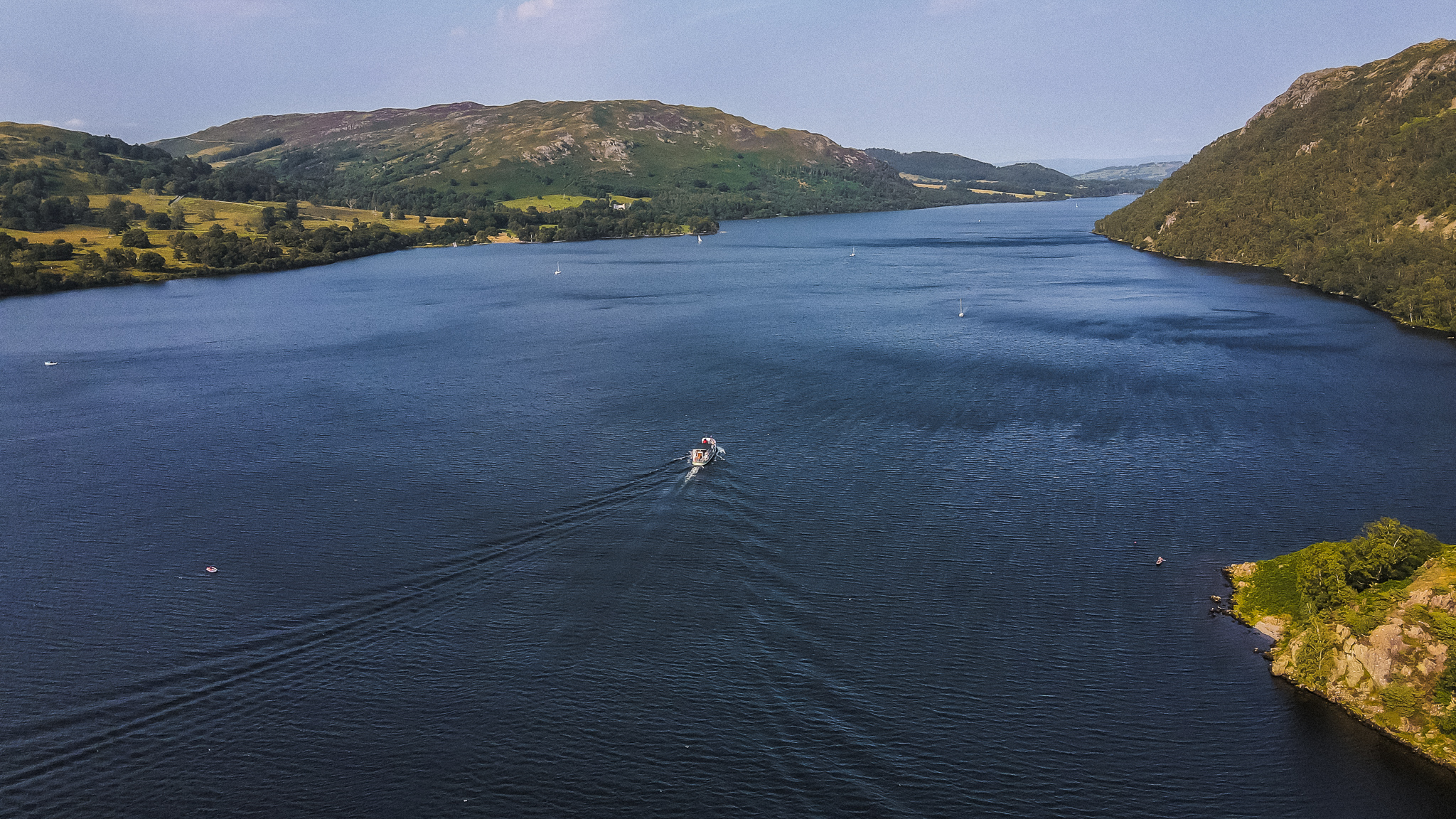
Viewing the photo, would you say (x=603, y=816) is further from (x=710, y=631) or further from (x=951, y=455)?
(x=951, y=455)

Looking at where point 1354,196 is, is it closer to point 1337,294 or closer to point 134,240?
point 1337,294

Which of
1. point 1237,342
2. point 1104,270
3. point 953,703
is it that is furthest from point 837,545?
point 1104,270

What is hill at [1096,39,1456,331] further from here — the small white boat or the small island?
the small white boat

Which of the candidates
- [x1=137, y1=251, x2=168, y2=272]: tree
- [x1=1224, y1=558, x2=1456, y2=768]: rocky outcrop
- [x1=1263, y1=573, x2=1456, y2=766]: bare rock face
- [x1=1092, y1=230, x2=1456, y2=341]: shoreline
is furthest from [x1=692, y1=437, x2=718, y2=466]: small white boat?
[x1=137, y1=251, x2=168, y2=272]: tree

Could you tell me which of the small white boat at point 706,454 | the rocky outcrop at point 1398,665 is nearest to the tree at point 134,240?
the small white boat at point 706,454

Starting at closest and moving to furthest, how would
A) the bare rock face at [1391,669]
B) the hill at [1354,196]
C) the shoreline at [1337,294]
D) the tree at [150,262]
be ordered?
the bare rock face at [1391,669] < the shoreline at [1337,294] < the hill at [1354,196] < the tree at [150,262]

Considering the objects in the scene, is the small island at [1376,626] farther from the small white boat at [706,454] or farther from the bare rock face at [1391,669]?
the small white boat at [706,454]
